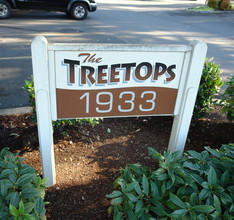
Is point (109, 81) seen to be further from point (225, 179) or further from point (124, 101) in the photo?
point (225, 179)

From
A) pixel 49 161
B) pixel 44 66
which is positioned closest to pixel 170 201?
pixel 49 161

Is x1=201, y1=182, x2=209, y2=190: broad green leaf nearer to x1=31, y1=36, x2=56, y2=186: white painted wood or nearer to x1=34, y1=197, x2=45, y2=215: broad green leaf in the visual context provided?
x1=34, y1=197, x2=45, y2=215: broad green leaf

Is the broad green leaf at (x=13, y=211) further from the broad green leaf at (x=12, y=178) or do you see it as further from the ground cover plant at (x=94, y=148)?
the ground cover plant at (x=94, y=148)

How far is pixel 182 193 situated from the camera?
73.9 inches

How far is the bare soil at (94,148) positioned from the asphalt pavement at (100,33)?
0.97m

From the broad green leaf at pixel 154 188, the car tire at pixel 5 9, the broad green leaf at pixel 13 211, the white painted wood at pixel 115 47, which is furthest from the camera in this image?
the car tire at pixel 5 9

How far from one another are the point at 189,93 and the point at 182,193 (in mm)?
949

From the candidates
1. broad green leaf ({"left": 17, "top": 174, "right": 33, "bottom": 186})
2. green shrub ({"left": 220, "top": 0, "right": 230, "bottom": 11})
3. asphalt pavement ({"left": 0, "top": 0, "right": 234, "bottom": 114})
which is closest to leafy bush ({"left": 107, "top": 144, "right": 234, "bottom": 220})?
broad green leaf ({"left": 17, "top": 174, "right": 33, "bottom": 186})

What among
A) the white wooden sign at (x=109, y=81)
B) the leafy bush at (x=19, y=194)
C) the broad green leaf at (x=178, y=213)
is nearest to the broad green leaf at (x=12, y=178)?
the leafy bush at (x=19, y=194)

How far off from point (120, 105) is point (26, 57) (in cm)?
505

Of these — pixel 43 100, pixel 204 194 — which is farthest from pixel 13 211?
pixel 204 194

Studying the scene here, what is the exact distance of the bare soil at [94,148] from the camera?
2398mm

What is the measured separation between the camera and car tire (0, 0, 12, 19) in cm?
991

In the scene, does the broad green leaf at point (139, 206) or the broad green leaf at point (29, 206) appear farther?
the broad green leaf at point (139, 206)
